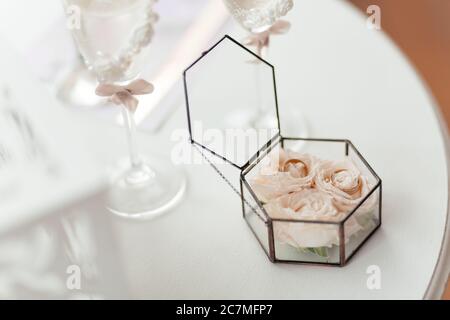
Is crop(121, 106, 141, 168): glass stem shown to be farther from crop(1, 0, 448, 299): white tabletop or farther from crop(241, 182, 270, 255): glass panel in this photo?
crop(241, 182, 270, 255): glass panel

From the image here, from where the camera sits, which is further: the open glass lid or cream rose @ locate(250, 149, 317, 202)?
the open glass lid

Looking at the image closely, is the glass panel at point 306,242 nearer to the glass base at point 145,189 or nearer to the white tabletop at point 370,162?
the white tabletop at point 370,162

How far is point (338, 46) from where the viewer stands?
4.66ft

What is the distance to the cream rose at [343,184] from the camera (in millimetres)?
1052

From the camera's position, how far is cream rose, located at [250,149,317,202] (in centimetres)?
106

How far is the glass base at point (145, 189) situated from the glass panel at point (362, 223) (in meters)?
0.27

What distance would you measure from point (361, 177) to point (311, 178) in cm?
6

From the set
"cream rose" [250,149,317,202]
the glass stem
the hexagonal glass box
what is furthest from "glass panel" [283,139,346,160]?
the glass stem

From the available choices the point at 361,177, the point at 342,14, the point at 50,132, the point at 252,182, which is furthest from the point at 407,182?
the point at 50,132

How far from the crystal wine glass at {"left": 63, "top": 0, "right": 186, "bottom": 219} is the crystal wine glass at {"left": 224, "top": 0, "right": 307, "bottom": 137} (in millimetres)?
129

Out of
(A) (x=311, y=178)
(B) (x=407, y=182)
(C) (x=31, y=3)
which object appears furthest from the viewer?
(C) (x=31, y=3)

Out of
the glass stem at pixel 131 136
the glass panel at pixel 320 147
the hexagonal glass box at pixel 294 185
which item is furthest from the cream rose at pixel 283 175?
the glass stem at pixel 131 136

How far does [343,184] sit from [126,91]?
319 mm

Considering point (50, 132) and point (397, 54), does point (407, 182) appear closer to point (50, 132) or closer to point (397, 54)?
point (397, 54)
